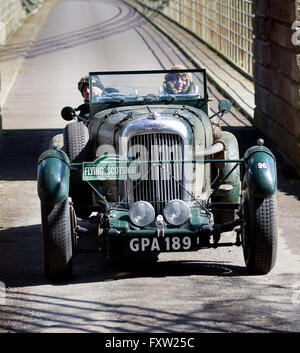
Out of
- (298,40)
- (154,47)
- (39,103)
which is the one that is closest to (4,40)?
(154,47)

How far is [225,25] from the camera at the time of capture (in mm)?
25688

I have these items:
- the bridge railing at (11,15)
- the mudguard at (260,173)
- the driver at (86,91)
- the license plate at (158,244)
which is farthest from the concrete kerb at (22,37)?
the license plate at (158,244)

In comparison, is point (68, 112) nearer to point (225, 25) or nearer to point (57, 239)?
point (57, 239)

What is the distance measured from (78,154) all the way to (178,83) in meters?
1.52

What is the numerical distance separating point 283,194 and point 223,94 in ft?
27.6

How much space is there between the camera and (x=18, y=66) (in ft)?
82.0

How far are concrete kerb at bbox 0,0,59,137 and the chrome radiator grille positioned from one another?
11.3m

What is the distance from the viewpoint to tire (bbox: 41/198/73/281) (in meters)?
8.12

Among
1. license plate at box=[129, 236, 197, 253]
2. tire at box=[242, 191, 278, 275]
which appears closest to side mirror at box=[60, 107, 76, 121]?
license plate at box=[129, 236, 197, 253]

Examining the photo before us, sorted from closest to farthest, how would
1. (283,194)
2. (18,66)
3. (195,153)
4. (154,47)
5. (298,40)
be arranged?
(195,153) → (283,194) → (298,40) → (18,66) → (154,47)

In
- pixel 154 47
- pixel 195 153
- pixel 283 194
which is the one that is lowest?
pixel 154 47

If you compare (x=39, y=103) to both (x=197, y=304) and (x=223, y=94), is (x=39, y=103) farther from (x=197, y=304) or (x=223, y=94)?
(x=197, y=304)

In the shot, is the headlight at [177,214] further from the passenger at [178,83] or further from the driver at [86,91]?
the driver at [86,91]

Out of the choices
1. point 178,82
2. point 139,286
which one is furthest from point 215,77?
point 139,286
